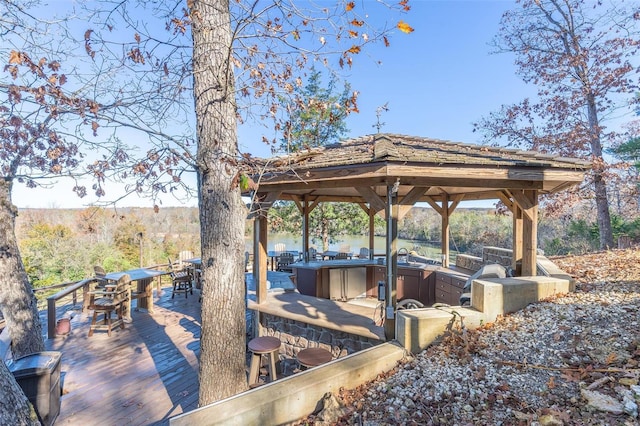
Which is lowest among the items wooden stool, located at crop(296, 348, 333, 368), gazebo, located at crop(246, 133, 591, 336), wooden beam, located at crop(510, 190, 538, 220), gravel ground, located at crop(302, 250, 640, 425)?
wooden stool, located at crop(296, 348, 333, 368)

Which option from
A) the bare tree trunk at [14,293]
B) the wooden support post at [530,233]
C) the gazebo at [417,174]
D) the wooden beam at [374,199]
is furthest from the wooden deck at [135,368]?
the wooden support post at [530,233]

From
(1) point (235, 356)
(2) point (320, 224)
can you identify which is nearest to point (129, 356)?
(1) point (235, 356)

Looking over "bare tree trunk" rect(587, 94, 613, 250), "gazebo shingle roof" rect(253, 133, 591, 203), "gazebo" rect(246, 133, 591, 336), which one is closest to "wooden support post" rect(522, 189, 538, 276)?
"gazebo" rect(246, 133, 591, 336)

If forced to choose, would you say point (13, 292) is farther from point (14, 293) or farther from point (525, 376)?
point (525, 376)

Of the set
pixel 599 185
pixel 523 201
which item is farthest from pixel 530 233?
pixel 599 185

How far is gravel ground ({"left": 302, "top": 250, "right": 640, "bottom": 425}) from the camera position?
2.20m

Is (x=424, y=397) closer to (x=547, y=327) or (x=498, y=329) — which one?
(x=498, y=329)

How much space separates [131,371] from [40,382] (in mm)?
1683

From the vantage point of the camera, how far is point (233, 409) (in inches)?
93.4

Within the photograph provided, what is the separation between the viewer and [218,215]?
10.9 ft

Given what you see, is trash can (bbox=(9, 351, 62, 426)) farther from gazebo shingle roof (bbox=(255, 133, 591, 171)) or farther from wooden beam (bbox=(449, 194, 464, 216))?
wooden beam (bbox=(449, 194, 464, 216))

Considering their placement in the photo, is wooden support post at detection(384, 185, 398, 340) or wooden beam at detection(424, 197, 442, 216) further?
wooden beam at detection(424, 197, 442, 216)

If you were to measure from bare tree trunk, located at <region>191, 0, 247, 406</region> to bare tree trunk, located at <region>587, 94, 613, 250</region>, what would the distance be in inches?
427

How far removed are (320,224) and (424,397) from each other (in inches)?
512
